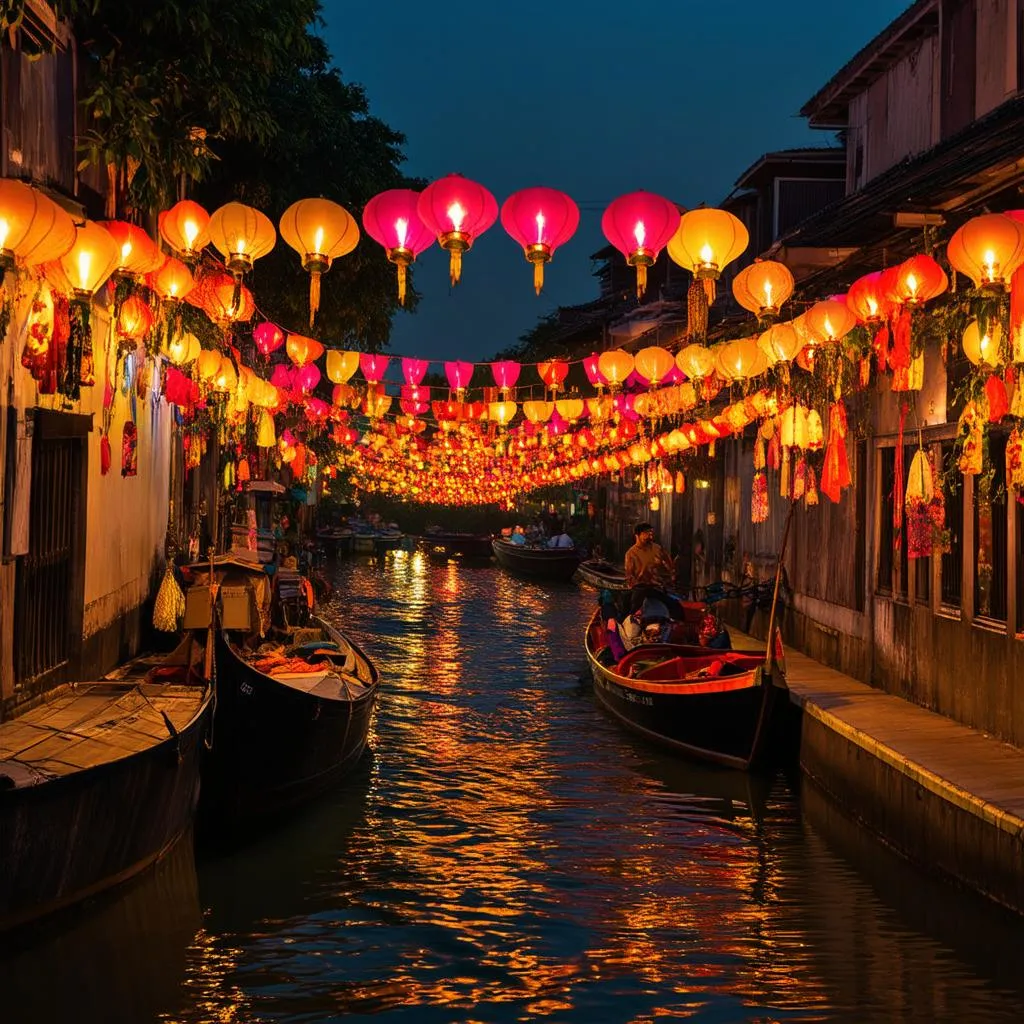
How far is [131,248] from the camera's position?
36.9 ft

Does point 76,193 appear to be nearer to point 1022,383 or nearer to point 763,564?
point 1022,383

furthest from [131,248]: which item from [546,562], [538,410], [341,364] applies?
[546,562]

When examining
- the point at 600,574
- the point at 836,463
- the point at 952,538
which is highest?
the point at 836,463

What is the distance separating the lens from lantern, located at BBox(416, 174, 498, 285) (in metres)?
11.0

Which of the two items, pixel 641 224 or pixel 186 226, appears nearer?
pixel 641 224

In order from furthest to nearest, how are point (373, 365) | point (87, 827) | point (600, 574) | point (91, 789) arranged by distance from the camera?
point (600, 574) → point (373, 365) → point (87, 827) → point (91, 789)

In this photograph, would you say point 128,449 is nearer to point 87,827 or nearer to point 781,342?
point 87,827

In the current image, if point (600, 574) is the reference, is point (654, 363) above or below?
above

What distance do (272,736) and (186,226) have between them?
5.09 meters

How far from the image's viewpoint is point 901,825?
38.4 ft

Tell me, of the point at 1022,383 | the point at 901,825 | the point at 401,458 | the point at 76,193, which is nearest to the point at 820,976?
the point at 901,825

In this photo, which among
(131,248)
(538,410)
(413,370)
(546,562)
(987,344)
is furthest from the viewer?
(546,562)

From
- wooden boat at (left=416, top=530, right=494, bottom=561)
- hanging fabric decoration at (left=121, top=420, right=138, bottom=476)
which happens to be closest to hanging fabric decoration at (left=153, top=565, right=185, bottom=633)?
hanging fabric decoration at (left=121, top=420, right=138, bottom=476)

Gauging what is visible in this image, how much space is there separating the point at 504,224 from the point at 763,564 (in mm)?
16033
